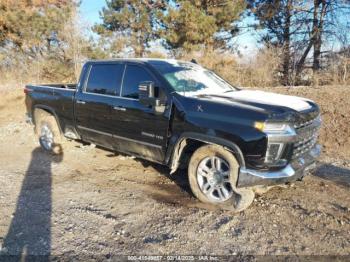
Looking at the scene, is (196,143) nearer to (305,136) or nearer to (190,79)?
(190,79)

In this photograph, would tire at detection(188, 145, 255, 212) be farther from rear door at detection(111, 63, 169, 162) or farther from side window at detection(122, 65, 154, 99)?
side window at detection(122, 65, 154, 99)

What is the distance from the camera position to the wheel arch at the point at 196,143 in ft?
13.3

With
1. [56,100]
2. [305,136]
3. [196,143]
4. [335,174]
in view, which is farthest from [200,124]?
[56,100]

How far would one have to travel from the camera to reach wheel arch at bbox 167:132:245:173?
404 cm

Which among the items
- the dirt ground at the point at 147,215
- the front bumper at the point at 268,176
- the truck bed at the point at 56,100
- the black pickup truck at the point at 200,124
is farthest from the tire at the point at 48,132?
the front bumper at the point at 268,176

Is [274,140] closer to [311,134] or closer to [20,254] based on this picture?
[311,134]

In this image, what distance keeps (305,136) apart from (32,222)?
3.49 m

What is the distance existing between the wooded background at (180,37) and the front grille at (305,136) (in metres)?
9.57

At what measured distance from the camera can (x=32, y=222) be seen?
161 inches

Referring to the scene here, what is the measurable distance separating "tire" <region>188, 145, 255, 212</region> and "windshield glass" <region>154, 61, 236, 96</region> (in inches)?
36.4

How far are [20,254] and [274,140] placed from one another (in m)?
2.95

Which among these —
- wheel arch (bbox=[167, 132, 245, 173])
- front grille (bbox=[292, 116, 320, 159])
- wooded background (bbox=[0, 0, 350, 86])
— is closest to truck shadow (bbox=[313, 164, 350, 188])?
front grille (bbox=[292, 116, 320, 159])

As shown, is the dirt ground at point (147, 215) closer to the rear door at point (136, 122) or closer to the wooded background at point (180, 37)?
the rear door at point (136, 122)

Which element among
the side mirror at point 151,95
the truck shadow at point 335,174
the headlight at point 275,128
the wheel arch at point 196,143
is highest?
the side mirror at point 151,95
